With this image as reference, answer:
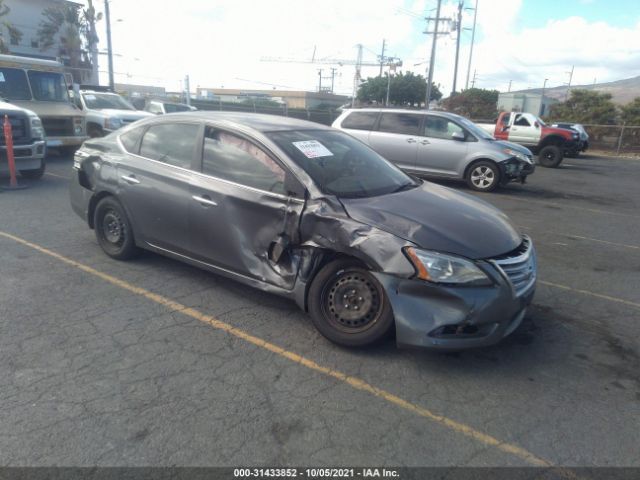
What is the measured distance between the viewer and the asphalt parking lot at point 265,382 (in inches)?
99.7

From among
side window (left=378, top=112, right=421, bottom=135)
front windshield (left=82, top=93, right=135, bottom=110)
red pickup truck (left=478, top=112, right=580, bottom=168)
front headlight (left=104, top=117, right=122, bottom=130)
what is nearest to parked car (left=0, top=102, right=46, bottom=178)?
front headlight (left=104, top=117, right=122, bottom=130)

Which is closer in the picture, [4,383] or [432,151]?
[4,383]

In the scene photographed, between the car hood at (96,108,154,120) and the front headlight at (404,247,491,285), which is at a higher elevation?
the car hood at (96,108,154,120)

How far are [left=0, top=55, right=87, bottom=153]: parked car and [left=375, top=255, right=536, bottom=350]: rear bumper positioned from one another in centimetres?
1106

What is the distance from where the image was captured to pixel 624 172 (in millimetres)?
Result: 18328

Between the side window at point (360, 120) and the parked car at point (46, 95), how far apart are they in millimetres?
6667

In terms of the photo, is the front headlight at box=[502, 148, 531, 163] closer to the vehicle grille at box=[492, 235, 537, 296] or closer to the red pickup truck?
the vehicle grille at box=[492, 235, 537, 296]

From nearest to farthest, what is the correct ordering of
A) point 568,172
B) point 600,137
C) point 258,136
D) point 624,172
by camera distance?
point 258,136 → point 568,172 → point 624,172 → point 600,137

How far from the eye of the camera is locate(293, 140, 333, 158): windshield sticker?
13.1ft

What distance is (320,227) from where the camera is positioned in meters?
3.49

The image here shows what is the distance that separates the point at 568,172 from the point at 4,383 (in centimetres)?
1809

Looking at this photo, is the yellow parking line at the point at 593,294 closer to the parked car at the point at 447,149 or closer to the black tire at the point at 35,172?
the parked car at the point at 447,149

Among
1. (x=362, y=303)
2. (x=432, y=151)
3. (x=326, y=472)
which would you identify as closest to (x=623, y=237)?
(x=432, y=151)

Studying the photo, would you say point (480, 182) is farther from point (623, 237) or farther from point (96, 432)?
point (96, 432)
